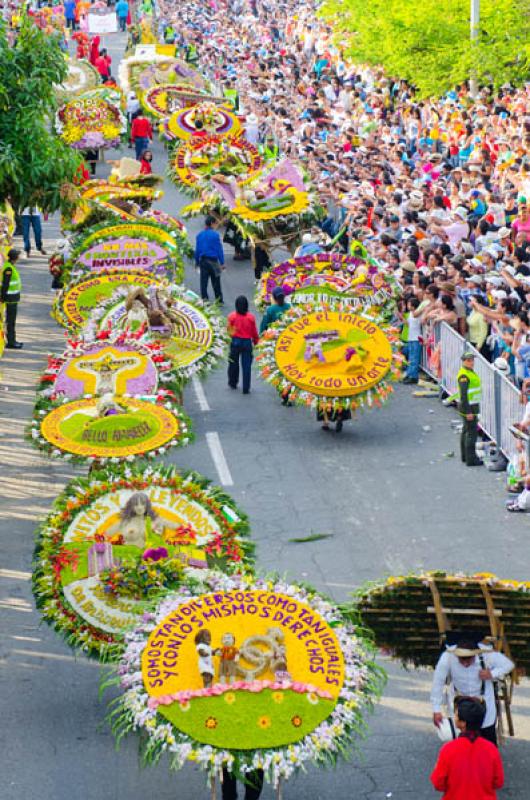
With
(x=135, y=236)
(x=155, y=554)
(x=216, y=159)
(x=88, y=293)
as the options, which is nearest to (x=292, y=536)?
(x=155, y=554)

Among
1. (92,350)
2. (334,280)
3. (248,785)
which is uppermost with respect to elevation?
(92,350)

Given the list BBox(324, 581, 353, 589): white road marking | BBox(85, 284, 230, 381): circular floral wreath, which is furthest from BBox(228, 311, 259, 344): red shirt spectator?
BBox(324, 581, 353, 589): white road marking

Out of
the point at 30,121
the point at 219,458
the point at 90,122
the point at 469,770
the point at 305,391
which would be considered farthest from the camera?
the point at 90,122

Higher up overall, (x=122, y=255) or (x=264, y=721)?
(x=264, y=721)

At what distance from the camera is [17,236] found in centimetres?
3372

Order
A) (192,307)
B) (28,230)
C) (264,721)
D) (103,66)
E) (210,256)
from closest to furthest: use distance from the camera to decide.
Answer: (264,721), (192,307), (210,256), (28,230), (103,66)

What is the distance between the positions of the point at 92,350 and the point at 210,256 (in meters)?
8.51

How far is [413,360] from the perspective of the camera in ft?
77.3

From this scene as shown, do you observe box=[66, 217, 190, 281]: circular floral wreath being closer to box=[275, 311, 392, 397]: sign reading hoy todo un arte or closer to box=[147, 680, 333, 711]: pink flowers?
box=[275, 311, 392, 397]: sign reading hoy todo un arte

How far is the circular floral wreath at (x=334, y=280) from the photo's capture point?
76.5 feet

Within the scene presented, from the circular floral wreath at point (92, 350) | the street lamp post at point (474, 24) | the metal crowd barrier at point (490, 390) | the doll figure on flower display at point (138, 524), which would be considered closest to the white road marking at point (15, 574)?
the circular floral wreath at point (92, 350)

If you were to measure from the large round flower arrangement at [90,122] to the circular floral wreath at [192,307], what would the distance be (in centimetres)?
1544

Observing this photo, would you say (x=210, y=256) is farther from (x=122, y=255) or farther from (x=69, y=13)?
(x=69, y=13)

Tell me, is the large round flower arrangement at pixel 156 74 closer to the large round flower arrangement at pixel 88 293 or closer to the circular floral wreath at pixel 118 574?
the large round flower arrangement at pixel 88 293
